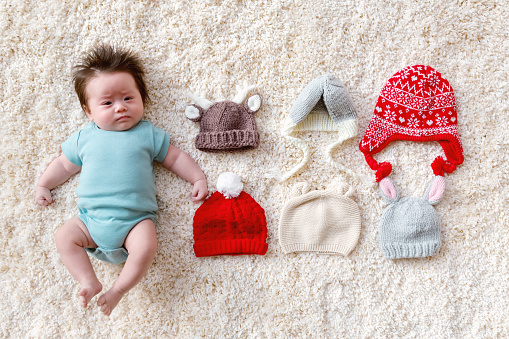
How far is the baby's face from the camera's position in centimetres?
114

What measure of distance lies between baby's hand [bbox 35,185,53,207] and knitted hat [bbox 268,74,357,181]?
0.70 metres

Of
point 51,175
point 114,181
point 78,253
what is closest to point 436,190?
point 114,181

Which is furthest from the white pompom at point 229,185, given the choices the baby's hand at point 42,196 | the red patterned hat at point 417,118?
the baby's hand at point 42,196

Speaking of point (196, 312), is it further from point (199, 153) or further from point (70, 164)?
point (70, 164)

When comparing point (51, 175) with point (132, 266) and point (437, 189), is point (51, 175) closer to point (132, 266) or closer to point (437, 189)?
point (132, 266)

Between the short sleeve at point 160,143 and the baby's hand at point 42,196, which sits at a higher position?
the short sleeve at point 160,143

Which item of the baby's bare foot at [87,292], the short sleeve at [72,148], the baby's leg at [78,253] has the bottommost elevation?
the baby's bare foot at [87,292]

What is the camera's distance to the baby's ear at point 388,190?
123 cm

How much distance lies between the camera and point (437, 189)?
1.23 metres

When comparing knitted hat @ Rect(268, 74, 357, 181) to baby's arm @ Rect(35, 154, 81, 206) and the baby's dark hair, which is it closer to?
the baby's dark hair

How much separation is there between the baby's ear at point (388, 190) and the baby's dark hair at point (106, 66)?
781 millimetres

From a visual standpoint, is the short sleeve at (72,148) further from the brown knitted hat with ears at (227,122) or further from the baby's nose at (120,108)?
the brown knitted hat with ears at (227,122)

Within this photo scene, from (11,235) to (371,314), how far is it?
1.13 metres

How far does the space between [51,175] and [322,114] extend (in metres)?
0.86
